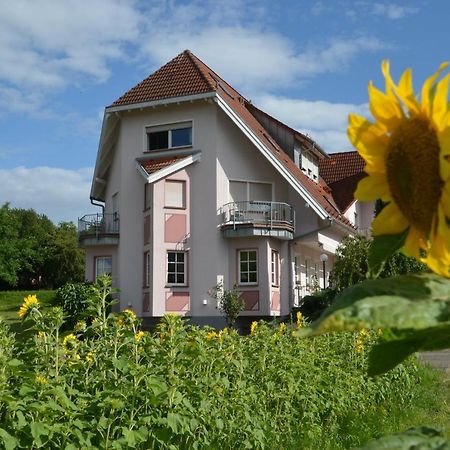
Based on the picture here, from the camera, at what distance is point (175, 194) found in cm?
2516

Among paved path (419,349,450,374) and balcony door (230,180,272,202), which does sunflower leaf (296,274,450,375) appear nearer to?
paved path (419,349,450,374)

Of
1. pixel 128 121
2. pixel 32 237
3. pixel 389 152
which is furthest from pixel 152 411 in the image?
pixel 32 237

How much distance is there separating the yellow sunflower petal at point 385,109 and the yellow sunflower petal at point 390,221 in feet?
0.29

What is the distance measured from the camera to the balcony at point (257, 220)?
24234 mm

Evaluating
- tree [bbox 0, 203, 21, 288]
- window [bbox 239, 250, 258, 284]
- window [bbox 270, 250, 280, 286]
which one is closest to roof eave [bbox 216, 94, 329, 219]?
window [bbox 270, 250, 280, 286]

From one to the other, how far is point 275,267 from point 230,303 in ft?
9.16

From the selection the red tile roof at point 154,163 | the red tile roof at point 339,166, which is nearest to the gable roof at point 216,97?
the red tile roof at point 154,163

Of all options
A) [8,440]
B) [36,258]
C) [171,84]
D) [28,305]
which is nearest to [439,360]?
[28,305]

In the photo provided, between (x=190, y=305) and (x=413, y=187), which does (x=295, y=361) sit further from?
(x=190, y=305)

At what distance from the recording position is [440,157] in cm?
69

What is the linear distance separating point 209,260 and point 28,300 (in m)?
19.6

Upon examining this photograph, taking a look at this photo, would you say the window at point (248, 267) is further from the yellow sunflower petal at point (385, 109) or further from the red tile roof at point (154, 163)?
the yellow sunflower petal at point (385, 109)

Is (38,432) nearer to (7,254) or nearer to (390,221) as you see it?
(390,221)

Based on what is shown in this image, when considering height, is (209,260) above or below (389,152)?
above
